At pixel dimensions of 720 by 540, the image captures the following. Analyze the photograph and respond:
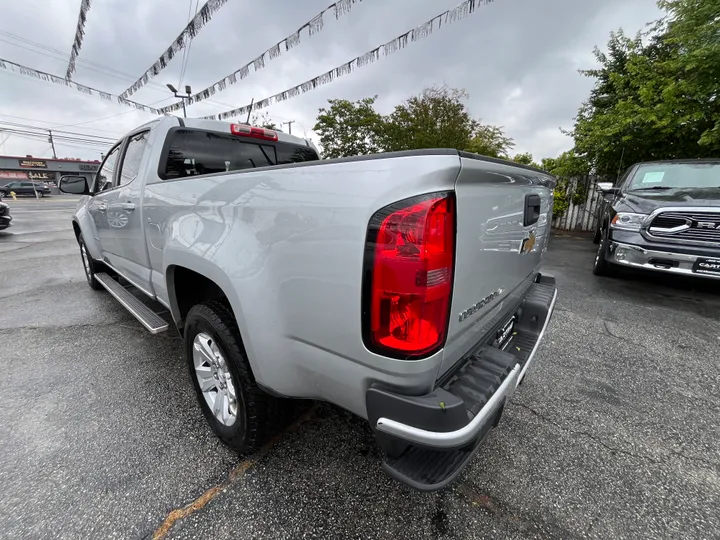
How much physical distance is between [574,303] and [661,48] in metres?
11.0

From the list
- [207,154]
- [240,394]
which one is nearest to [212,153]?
[207,154]

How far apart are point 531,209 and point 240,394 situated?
172 cm

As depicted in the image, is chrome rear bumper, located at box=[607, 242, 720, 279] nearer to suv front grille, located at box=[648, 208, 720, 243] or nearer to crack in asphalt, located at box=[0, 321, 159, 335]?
suv front grille, located at box=[648, 208, 720, 243]

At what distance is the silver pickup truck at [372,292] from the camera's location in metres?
1.06

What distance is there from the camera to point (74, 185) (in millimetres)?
3879

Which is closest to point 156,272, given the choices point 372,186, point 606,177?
point 372,186

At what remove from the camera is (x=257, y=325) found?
4.63 ft

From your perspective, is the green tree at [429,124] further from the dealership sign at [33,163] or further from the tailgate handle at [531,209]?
the dealership sign at [33,163]

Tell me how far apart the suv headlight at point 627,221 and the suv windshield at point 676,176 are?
0.89 m

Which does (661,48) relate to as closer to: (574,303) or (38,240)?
(574,303)

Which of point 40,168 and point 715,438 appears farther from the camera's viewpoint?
point 40,168

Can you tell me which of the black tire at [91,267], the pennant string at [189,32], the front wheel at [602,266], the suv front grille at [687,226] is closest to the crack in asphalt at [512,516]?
the suv front grille at [687,226]

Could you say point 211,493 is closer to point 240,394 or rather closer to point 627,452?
point 240,394

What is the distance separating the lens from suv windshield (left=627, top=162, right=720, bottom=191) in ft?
15.1
